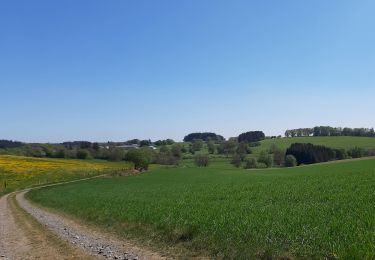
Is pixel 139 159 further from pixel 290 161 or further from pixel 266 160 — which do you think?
pixel 290 161

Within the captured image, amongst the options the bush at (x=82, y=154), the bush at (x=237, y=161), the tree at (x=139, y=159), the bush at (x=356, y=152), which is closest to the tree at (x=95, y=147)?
the bush at (x=82, y=154)

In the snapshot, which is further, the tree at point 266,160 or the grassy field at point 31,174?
the tree at point 266,160

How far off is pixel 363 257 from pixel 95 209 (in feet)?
67.8

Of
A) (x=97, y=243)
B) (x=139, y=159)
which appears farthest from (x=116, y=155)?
(x=97, y=243)

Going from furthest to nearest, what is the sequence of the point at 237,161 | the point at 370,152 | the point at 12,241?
the point at 237,161 → the point at 370,152 → the point at 12,241

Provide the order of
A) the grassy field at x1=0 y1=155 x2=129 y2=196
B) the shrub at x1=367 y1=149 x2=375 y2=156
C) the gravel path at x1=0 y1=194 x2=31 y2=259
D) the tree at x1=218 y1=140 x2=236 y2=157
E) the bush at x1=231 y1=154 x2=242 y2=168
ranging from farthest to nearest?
the tree at x1=218 y1=140 x2=236 y2=157 < the shrub at x1=367 y1=149 x2=375 y2=156 < the bush at x1=231 y1=154 x2=242 y2=168 < the grassy field at x1=0 y1=155 x2=129 y2=196 < the gravel path at x1=0 y1=194 x2=31 y2=259

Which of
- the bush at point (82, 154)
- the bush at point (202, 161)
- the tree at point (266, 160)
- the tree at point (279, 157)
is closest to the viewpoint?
the bush at point (82, 154)

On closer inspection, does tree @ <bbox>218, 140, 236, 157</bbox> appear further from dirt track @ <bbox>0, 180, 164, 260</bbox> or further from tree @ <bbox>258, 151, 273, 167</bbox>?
dirt track @ <bbox>0, 180, 164, 260</bbox>

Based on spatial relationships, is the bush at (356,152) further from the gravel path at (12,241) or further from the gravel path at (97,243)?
the gravel path at (97,243)

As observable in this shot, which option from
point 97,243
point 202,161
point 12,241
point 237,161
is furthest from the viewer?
point 202,161

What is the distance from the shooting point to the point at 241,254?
13008 millimetres

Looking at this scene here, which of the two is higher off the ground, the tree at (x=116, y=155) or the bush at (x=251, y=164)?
the tree at (x=116, y=155)

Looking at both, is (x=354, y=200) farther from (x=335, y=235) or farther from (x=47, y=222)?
(x=47, y=222)

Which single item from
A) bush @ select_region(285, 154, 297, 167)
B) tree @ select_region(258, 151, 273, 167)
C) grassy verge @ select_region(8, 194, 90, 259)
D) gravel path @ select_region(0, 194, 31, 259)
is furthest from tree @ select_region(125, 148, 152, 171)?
grassy verge @ select_region(8, 194, 90, 259)
